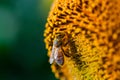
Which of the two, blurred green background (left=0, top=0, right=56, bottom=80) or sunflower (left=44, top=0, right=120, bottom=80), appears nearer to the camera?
sunflower (left=44, top=0, right=120, bottom=80)

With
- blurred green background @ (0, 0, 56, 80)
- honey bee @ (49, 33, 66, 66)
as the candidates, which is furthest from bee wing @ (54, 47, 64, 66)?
blurred green background @ (0, 0, 56, 80)

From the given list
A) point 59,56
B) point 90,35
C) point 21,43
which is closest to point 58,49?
point 59,56

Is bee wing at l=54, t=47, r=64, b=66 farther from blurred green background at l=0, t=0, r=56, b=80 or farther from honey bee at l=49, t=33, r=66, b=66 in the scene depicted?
blurred green background at l=0, t=0, r=56, b=80

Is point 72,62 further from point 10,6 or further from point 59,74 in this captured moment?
point 10,6

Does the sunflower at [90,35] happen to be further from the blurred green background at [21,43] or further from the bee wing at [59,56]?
the blurred green background at [21,43]

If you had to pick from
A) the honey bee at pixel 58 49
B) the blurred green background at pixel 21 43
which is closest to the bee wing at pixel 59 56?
the honey bee at pixel 58 49

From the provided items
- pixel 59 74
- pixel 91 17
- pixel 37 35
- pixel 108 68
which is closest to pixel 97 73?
pixel 108 68
